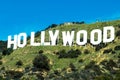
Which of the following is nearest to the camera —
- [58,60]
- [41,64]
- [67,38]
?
[41,64]

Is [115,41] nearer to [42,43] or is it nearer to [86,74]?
[42,43]

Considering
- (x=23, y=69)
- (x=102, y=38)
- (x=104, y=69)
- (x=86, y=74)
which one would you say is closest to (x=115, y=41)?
(x=102, y=38)

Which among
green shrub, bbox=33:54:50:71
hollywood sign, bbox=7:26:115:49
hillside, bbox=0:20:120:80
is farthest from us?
hollywood sign, bbox=7:26:115:49

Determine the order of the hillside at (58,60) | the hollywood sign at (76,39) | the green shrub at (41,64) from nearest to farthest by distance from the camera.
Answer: the hillside at (58,60), the green shrub at (41,64), the hollywood sign at (76,39)

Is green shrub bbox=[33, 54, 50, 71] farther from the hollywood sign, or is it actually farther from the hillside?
the hollywood sign

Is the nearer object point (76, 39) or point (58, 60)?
point (58, 60)

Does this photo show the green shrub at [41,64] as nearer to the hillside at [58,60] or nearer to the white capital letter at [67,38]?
the hillside at [58,60]

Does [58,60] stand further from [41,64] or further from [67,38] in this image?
[67,38]

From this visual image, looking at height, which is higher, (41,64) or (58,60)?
(58,60)

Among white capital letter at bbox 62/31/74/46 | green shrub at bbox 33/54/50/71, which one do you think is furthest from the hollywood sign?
green shrub at bbox 33/54/50/71

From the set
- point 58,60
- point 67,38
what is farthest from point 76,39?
point 58,60

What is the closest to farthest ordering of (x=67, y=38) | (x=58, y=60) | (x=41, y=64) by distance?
(x=41, y=64), (x=58, y=60), (x=67, y=38)

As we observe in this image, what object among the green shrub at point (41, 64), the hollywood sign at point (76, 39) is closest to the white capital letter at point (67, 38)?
the hollywood sign at point (76, 39)

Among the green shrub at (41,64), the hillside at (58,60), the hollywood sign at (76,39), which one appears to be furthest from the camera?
the hollywood sign at (76,39)
